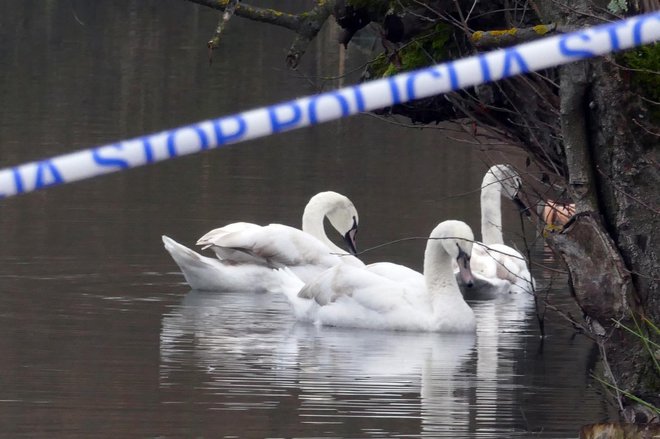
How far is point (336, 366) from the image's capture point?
29.8 ft

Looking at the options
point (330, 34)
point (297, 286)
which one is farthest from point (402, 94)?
point (330, 34)

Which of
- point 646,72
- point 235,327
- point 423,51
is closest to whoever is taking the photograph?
point 646,72

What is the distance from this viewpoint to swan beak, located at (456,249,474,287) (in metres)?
11.3

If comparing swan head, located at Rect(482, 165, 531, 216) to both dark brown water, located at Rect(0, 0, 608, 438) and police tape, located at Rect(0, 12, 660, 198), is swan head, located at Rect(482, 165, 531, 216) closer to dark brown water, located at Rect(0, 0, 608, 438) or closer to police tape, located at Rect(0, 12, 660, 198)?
dark brown water, located at Rect(0, 0, 608, 438)

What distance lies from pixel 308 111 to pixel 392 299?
298 inches

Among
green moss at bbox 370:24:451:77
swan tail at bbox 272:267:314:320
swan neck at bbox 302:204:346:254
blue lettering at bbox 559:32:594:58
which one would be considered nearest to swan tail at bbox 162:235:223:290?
swan tail at bbox 272:267:314:320

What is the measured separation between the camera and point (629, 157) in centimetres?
609

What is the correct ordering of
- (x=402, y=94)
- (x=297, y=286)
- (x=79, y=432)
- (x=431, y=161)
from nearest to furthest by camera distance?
(x=402, y=94)
(x=79, y=432)
(x=297, y=286)
(x=431, y=161)

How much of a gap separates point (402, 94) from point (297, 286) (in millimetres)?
8223

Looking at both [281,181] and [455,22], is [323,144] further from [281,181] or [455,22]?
[455,22]

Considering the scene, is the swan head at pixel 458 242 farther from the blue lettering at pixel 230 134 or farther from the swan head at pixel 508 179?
the blue lettering at pixel 230 134

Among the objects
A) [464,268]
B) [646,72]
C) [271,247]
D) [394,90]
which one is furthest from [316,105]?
[271,247]

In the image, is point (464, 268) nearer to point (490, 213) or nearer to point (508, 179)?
point (490, 213)

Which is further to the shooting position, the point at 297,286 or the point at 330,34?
the point at 330,34
